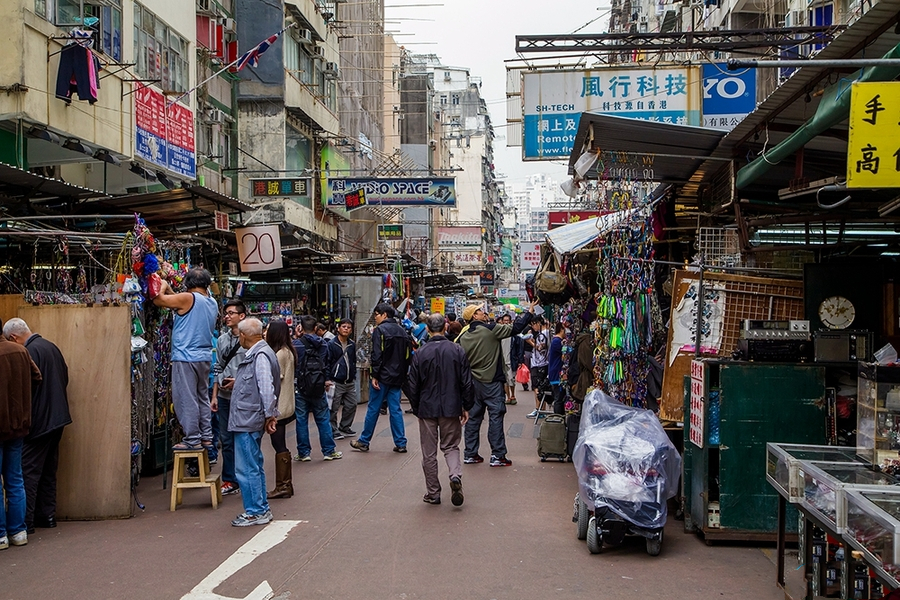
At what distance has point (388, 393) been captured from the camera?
12.3 metres

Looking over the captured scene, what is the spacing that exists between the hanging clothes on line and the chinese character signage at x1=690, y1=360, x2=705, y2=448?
998cm

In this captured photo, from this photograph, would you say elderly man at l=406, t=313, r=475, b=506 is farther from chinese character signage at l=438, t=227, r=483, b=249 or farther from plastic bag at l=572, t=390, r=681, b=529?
chinese character signage at l=438, t=227, r=483, b=249

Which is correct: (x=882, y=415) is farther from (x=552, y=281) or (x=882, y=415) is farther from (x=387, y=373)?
(x=552, y=281)

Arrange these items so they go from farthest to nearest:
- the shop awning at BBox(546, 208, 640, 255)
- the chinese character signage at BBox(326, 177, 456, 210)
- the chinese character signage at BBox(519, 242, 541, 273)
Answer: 1. the chinese character signage at BBox(519, 242, 541, 273)
2. the chinese character signage at BBox(326, 177, 456, 210)
3. the shop awning at BBox(546, 208, 640, 255)

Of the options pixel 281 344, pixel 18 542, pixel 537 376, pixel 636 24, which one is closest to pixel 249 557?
A: pixel 18 542

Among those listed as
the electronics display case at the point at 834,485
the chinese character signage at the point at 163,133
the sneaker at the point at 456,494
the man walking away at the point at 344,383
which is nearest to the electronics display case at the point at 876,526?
the electronics display case at the point at 834,485

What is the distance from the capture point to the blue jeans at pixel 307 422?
37.6 ft

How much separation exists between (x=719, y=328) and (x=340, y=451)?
6059 millimetres

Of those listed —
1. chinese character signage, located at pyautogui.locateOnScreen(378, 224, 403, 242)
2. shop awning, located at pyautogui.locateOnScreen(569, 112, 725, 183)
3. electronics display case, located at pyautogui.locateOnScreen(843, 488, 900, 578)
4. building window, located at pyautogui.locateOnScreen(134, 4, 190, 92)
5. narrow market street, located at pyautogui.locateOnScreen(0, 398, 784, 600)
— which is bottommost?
narrow market street, located at pyautogui.locateOnScreen(0, 398, 784, 600)

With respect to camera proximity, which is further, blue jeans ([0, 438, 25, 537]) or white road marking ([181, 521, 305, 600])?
blue jeans ([0, 438, 25, 537])

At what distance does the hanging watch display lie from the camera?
725 cm


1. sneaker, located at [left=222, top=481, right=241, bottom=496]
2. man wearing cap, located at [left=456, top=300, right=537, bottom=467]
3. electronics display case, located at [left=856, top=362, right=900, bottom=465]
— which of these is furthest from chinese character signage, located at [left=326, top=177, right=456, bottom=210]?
electronics display case, located at [left=856, top=362, right=900, bottom=465]

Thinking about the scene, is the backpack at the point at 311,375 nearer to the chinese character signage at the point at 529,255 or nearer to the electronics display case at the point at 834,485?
the electronics display case at the point at 834,485

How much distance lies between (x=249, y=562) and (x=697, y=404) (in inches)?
147
